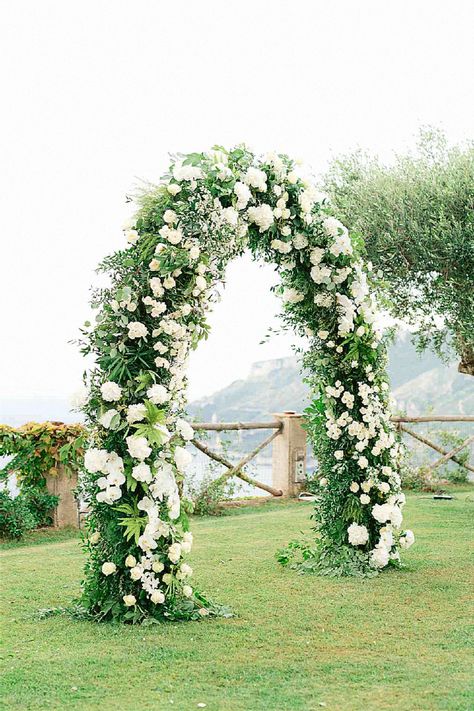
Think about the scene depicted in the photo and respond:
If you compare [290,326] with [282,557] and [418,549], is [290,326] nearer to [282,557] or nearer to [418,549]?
[282,557]

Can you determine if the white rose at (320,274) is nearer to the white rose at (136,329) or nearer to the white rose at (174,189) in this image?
the white rose at (174,189)

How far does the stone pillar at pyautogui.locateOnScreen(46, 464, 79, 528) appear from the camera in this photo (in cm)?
927

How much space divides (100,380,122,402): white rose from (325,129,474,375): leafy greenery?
17.6ft

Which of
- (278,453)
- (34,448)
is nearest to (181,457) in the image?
(34,448)

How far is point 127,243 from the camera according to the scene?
555cm

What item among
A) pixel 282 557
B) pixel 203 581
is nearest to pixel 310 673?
pixel 203 581

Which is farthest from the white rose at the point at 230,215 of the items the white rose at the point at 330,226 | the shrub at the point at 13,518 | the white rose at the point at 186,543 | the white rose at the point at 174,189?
the shrub at the point at 13,518

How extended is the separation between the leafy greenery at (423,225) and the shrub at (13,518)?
494 centimetres

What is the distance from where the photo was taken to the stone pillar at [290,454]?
1192 cm

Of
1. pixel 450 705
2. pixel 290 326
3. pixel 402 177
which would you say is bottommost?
pixel 450 705

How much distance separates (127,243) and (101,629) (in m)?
2.44

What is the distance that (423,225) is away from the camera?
408 inches

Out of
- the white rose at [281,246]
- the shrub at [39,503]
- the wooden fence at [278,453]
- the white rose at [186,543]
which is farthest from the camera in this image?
the wooden fence at [278,453]

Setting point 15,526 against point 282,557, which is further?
point 15,526
